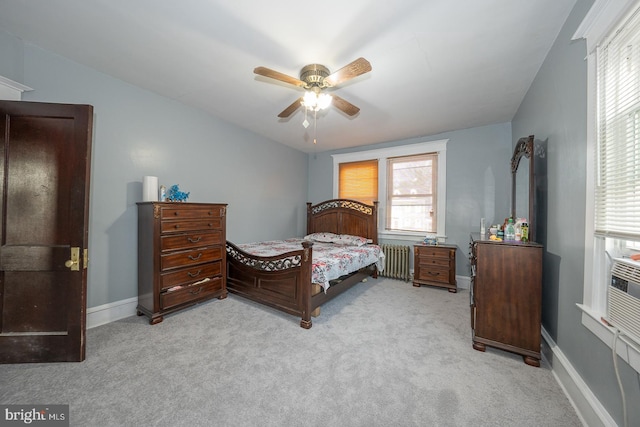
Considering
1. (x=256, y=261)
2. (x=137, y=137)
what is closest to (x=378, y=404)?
(x=256, y=261)

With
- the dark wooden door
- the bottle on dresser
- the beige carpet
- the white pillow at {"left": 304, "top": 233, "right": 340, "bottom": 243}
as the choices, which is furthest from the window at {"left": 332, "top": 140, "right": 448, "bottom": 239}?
the dark wooden door

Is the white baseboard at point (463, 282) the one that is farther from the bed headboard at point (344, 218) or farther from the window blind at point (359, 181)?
the window blind at point (359, 181)

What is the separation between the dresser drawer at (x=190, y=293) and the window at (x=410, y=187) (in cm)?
311

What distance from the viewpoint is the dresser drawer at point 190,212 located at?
2572 millimetres

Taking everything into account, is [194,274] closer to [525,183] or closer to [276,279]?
[276,279]

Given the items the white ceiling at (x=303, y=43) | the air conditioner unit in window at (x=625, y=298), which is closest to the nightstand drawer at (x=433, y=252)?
the white ceiling at (x=303, y=43)

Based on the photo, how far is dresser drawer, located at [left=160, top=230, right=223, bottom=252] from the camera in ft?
8.43

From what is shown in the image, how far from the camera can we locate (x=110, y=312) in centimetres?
257

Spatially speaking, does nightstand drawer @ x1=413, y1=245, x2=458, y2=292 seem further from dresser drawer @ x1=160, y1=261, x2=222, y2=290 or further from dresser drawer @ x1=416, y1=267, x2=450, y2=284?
dresser drawer @ x1=160, y1=261, x2=222, y2=290

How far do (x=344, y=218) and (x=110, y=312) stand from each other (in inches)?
146

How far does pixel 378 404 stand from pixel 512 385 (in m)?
1.01

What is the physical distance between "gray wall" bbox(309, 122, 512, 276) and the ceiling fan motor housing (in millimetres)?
2844

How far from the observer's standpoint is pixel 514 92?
2773 millimetres

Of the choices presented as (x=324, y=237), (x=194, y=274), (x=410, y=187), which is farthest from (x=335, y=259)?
(x=410, y=187)
